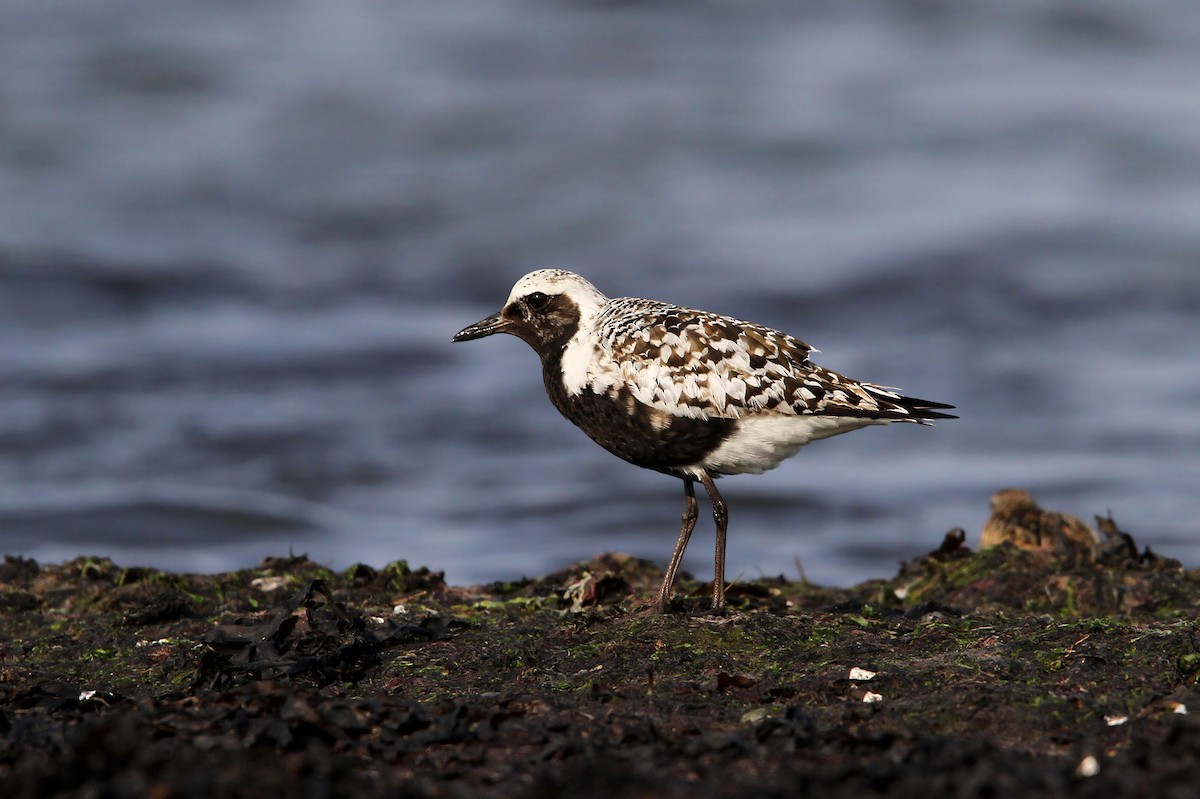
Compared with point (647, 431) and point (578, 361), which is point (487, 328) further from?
point (647, 431)

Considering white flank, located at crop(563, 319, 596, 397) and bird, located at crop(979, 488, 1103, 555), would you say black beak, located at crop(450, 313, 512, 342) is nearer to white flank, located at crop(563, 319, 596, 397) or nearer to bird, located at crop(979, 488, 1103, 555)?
white flank, located at crop(563, 319, 596, 397)

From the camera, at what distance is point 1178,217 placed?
1922 cm

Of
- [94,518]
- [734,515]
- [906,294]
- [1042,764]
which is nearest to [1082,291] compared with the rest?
[906,294]

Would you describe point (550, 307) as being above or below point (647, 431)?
above

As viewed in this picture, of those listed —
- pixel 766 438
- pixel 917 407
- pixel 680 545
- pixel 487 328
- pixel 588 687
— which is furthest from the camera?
pixel 487 328

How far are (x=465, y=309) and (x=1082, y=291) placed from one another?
318 inches

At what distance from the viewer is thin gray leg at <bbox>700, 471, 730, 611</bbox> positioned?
687 cm

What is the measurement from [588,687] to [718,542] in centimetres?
177

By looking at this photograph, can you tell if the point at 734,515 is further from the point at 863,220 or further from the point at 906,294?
the point at 863,220

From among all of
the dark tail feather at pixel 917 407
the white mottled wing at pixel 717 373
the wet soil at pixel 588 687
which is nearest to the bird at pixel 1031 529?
the wet soil at pixel 588 687

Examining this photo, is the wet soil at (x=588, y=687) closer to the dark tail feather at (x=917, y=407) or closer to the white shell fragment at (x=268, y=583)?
the white shell fragment at (x=268, y=583)

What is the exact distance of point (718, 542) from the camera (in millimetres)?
7078

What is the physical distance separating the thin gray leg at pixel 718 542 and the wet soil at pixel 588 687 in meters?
0.11

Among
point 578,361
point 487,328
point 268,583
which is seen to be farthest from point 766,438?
point 268,583
